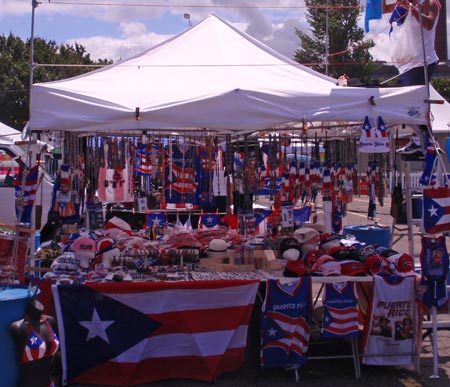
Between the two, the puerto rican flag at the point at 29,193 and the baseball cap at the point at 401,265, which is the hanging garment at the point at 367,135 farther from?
the puerto rican flag at the point at 29,193

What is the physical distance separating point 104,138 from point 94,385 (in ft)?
11.0

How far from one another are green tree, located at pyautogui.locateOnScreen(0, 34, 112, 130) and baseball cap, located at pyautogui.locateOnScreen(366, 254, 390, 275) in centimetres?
2685

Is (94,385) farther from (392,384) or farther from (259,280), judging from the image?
(392,384)

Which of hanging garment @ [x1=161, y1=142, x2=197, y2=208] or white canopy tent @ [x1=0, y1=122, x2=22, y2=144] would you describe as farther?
white canopy tent @ [x1=0, y1=122, x2=22, y2=144]

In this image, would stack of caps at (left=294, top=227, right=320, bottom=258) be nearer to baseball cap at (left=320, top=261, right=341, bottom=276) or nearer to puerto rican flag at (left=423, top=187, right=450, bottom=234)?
baseball cap at (left=320, top=261, right=341, bottom=276)

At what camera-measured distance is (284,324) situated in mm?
4461

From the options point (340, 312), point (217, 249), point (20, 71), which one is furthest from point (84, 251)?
point (20, 71)

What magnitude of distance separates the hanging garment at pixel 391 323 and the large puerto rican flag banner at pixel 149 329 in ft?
2.91

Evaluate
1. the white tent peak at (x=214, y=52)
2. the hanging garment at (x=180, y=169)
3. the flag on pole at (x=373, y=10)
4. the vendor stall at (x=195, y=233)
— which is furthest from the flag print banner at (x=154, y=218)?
the flag on pole at (x=373, y=10)

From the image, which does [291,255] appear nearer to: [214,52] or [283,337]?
[283,337]

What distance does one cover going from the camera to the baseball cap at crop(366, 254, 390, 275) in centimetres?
459

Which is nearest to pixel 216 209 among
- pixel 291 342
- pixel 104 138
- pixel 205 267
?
pixel 104 138

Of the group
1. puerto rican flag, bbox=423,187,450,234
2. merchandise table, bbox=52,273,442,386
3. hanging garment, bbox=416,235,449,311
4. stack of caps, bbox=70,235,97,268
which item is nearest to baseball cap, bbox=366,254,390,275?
merchandise table, bbox=52,273,442,386

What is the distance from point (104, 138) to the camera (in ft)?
23.0
